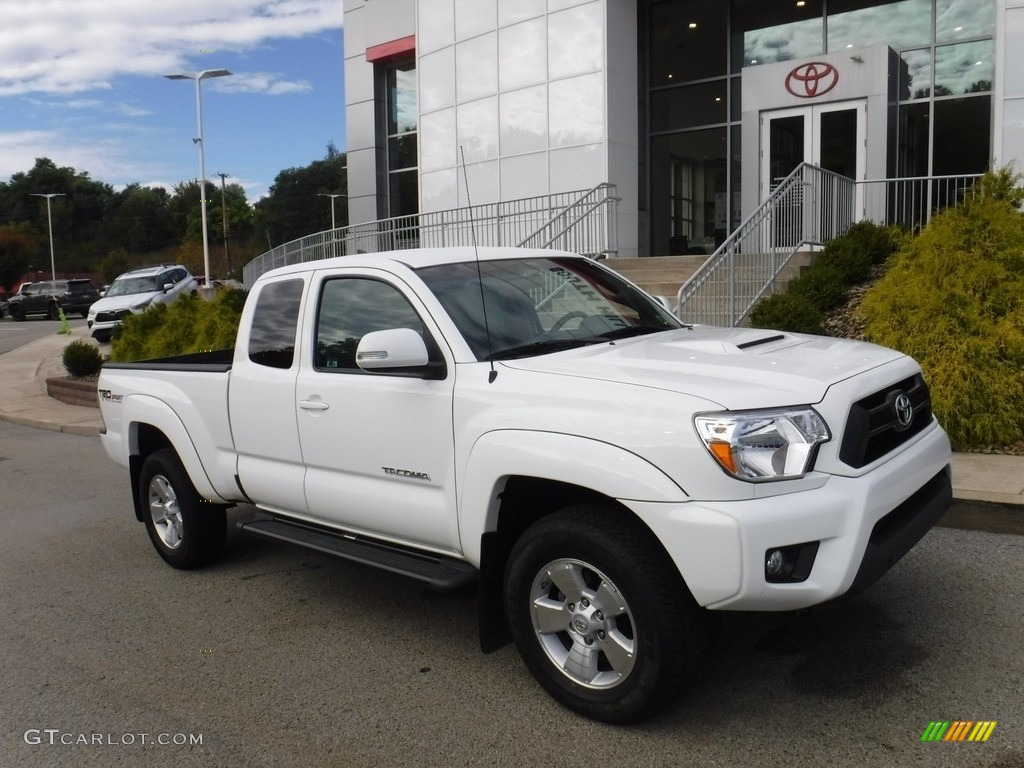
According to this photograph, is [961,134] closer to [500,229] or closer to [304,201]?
[500,229]

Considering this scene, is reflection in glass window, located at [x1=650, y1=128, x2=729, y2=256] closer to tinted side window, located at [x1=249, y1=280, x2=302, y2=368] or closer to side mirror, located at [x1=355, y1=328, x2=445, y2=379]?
tinted side window, located at [x1=249, y1=280, x2=302, y2=368]

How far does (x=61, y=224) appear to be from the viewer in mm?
113750

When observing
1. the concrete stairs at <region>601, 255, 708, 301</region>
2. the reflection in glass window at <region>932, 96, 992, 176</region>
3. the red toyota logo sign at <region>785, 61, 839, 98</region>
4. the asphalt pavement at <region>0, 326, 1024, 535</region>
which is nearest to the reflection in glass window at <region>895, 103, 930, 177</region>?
the reflection in glass window at <region>932, 96, 992, 176</region>

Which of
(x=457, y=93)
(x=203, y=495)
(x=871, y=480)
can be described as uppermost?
(x=457, y=93)

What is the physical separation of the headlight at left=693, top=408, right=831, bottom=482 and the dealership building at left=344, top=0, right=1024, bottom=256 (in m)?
13.9

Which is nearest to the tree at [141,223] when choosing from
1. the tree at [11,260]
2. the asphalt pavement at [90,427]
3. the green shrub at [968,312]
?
the tree at [11,260]

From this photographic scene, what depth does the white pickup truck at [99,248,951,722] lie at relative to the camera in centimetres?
335

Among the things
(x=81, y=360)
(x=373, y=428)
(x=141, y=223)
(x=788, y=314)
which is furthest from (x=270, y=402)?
(x=141, y=223)

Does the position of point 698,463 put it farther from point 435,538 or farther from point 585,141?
point 585,141

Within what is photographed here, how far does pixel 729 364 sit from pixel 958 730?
5.35ft

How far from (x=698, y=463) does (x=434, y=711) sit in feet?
5.27

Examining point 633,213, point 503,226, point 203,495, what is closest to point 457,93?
point 503,226

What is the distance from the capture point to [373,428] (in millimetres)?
4438

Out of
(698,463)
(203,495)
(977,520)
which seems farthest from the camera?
(977,520)
